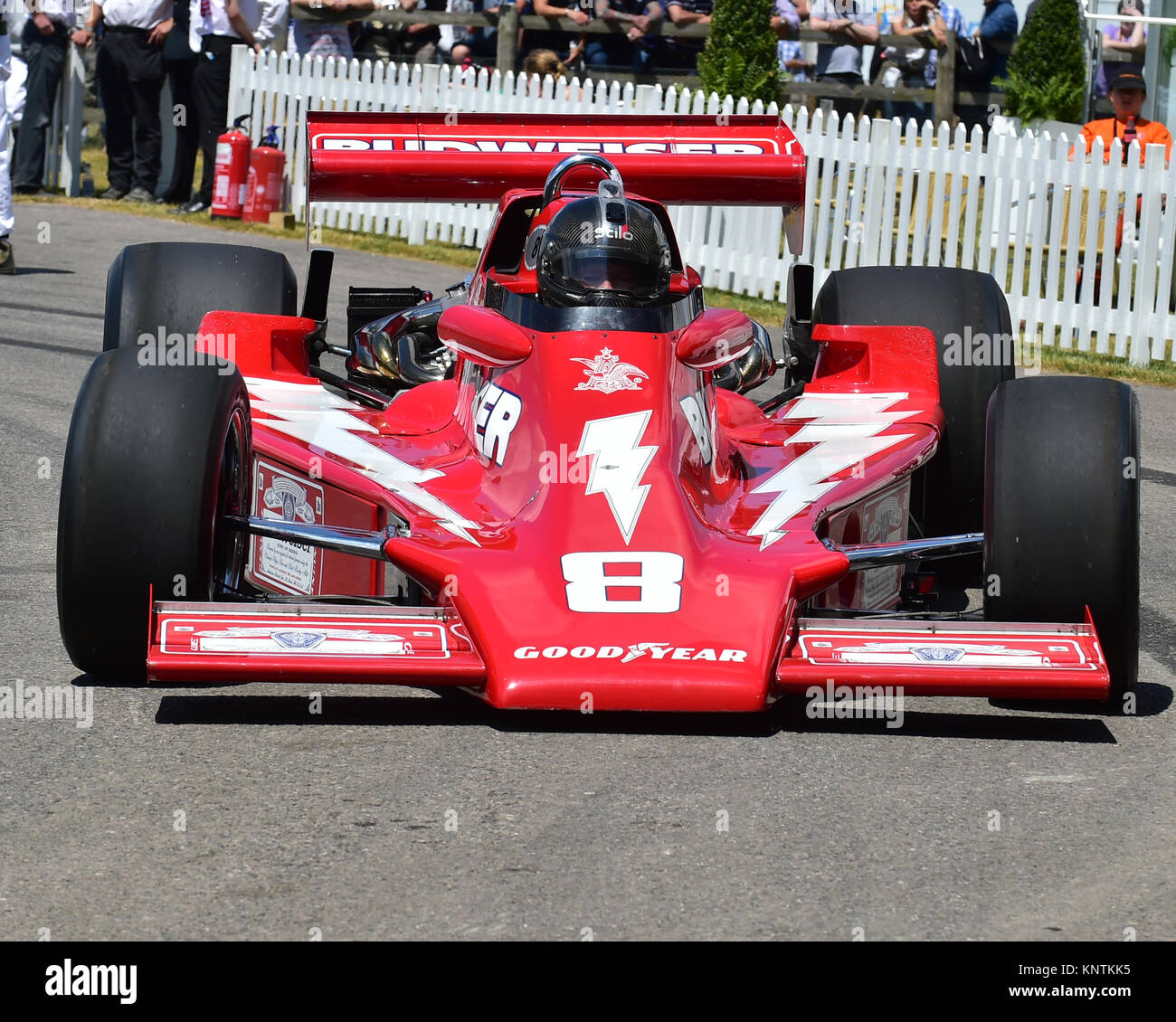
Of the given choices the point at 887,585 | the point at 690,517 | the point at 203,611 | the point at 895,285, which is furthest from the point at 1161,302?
the point at 203,611

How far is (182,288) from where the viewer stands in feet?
23.6

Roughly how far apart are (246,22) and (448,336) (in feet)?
39.4

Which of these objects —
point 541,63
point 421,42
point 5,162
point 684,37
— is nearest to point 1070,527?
point 5,162

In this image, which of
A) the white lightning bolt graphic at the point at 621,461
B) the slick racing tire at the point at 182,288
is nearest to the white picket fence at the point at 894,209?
the slick racing tire at the point at 182,288

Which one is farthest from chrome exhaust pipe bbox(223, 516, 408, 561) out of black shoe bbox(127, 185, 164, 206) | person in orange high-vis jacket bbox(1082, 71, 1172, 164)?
black shoe bbox(127, 185, 164, 206)

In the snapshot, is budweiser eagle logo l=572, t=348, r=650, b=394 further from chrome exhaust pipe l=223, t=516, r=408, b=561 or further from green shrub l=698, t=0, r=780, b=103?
green shrub l=698, t=0, r=780, b=103

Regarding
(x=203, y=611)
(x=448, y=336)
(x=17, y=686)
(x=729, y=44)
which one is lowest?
(x=17, y=686)

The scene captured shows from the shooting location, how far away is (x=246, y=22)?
17047 mm

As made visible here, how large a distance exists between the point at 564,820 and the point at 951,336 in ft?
11.1

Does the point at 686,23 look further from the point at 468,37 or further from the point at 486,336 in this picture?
the point at 486,336

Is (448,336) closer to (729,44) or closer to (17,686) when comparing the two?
(17,686)

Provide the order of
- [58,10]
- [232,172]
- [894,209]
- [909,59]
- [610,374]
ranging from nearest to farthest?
[610,374]
[894,209]
[232,172]
[58,10]
[909,59]

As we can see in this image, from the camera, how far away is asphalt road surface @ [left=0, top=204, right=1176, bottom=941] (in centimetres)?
378

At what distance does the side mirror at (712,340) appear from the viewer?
19.1ft
